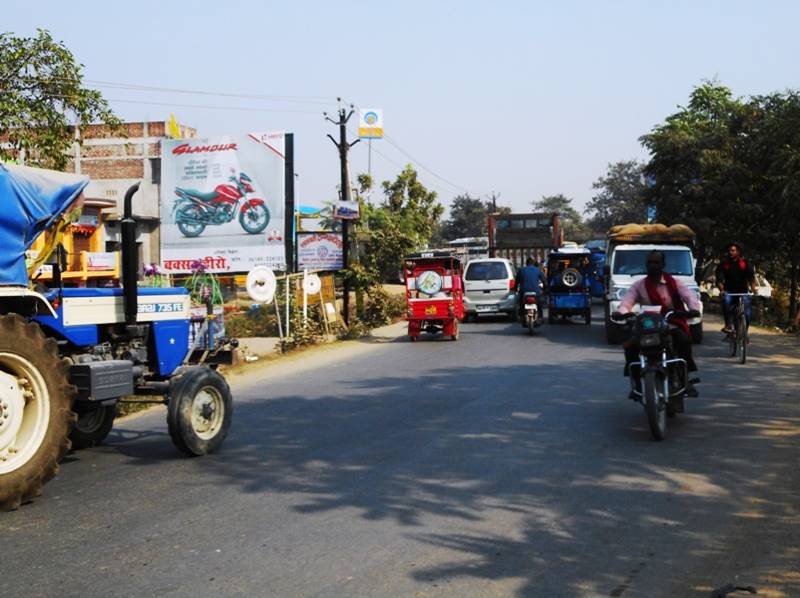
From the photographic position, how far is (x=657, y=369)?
877 cm

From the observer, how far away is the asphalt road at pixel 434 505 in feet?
16.1

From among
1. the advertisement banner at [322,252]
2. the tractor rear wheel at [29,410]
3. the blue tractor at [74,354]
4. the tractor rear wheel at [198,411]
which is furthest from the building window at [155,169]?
the tractor rear wheel at [29,410]

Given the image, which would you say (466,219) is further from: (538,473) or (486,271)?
(538,473)

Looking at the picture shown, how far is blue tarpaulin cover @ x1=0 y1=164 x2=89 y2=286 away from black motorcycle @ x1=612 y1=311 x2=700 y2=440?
5.26 meters

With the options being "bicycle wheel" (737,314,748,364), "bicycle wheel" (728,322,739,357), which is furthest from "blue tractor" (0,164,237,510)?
"bicycle wheel" (728,322,739,357)

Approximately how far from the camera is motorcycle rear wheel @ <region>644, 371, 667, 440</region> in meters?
8.45

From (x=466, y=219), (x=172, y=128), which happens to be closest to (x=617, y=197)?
(x=466, y=219)

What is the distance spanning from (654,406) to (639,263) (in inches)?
445

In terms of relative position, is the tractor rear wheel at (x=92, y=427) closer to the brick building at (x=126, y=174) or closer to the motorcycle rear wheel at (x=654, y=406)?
the motorcycle rear wheel at (x=654, y=406)

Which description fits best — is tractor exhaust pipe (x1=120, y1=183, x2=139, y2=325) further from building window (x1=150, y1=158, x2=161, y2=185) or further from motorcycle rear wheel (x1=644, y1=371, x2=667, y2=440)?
building window (x1=150, y1=158, x2=161, y2=185)

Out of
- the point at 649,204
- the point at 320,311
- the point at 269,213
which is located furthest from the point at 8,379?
the point at 649,204

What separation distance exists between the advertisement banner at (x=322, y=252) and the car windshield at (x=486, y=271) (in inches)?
162

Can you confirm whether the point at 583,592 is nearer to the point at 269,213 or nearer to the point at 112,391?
the point at 112,391

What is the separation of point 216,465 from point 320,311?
1524cm
